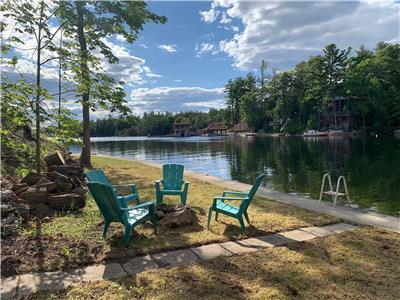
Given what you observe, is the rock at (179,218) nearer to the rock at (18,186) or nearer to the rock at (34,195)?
the rock at (34,195)

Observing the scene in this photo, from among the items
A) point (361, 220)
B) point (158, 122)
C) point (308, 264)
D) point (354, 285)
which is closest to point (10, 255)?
point (308, 264)

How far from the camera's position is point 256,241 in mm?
4629

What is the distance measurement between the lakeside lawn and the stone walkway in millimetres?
143

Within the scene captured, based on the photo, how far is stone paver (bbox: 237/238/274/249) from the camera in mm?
4434

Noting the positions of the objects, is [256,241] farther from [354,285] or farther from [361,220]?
[361,220]

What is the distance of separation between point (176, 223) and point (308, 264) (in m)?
2.14

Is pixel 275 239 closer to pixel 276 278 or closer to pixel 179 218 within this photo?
pixel 276 278

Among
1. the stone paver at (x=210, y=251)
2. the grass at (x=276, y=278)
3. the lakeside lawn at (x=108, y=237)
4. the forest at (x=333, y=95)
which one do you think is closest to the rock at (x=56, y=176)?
the lakeside lawn at (x=108, y=237)

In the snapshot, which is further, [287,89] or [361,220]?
[287,89]

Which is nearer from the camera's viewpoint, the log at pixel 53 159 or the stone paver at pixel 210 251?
the stone paver at pixel 210 251

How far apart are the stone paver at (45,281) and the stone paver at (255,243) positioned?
211cm

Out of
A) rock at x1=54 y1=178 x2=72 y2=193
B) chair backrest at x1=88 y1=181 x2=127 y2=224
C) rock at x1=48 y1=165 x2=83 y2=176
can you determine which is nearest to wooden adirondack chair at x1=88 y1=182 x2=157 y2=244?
chair backrest at x1=88 y1=181 x2=127 y2=224

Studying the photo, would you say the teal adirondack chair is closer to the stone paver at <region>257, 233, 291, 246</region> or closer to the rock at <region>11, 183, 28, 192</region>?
the stone paver at <region>257, 233, 291, 246</region>

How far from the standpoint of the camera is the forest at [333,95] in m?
53.2
